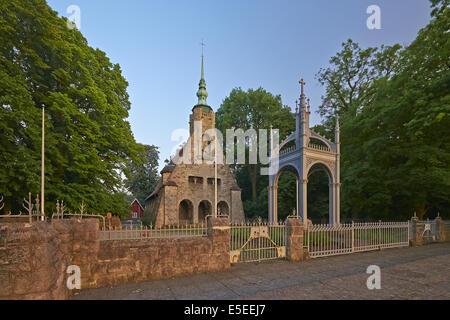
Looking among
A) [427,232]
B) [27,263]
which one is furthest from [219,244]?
[427,232]

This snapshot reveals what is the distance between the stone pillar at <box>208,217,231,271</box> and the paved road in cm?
34

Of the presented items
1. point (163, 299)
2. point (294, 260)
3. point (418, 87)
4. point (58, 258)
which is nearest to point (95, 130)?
point (58, 258)

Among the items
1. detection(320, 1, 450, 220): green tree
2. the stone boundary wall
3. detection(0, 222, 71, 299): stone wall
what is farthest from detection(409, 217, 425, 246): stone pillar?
detection(0, 222, 71, 299): stone wall

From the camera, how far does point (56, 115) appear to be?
1276 cm

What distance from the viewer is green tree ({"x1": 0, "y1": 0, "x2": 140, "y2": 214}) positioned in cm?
1002

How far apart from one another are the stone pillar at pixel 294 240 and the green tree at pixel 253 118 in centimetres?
2461

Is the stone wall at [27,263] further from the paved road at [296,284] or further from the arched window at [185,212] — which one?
the arched window at [185,212]

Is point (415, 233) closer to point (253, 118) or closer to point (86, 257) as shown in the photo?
point (86, 257)

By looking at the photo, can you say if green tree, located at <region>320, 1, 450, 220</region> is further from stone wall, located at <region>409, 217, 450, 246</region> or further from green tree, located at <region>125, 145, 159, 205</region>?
green tree, located at <region>125, 145, 159, 205</region>

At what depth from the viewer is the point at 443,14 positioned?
11953 millimetres

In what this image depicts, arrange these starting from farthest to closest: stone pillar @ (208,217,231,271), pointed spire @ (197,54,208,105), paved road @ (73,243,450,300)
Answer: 1. pointed spire @ (197,54,208,105)
2. stone pillar @ (208,217,231,271)
3. paved road @ (73,243,450,300)

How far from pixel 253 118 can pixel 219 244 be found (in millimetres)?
30846
